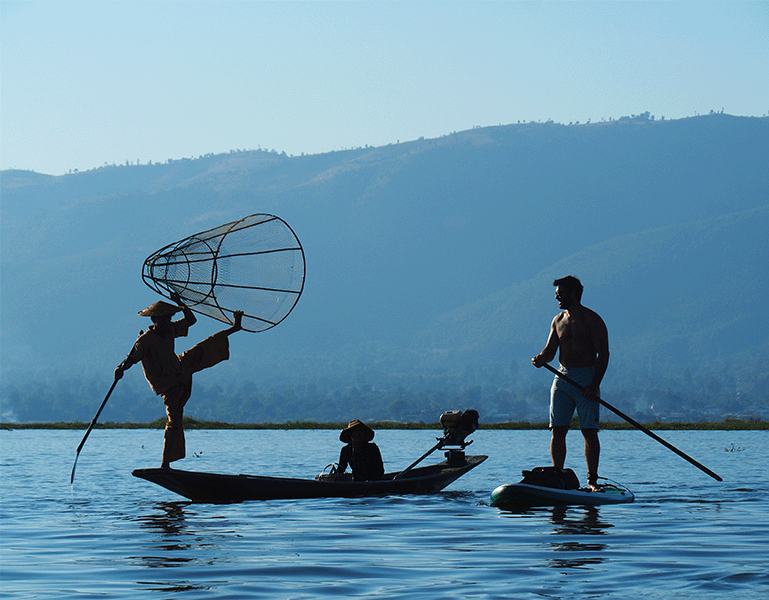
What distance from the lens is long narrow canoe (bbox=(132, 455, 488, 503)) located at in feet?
51.6

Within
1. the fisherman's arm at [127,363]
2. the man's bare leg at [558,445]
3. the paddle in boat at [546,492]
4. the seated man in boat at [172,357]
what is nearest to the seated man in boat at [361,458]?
the seated man in boat at [172,357]

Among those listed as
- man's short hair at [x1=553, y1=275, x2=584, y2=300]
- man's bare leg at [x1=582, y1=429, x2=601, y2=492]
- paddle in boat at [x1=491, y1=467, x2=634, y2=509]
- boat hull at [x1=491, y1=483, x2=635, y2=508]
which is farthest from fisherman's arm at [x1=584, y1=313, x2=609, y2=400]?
boat hull at [x1=491, y1=483, x2=635, y2=508]

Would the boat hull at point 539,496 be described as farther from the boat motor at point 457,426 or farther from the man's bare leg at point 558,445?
the boat motor at point 457,426

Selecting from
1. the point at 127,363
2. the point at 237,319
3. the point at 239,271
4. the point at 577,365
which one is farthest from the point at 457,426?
the point at 127,363

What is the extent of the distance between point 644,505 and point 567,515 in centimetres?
209

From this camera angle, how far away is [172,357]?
50.3 ft

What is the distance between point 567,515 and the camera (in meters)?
13.9

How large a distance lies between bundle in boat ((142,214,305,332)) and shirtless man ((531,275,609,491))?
12.1ft

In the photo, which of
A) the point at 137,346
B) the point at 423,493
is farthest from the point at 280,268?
the point at 423,493

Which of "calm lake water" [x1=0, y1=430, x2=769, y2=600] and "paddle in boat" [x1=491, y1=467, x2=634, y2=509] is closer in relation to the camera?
"calm lake water" [x1=0, y1=430, x2=769, y2=600]

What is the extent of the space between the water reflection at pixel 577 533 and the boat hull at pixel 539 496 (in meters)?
0.12

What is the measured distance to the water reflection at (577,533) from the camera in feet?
32.9

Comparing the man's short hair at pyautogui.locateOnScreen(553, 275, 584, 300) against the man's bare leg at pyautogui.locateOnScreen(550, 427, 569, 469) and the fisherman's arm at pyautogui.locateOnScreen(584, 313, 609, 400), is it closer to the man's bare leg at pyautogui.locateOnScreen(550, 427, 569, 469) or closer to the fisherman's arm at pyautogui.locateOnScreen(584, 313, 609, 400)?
the fisherman's arm at pyautogui.locateOnScreen(584, 313, 609, 400)

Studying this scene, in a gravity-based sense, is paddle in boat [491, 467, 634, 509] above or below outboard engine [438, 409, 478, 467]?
below
